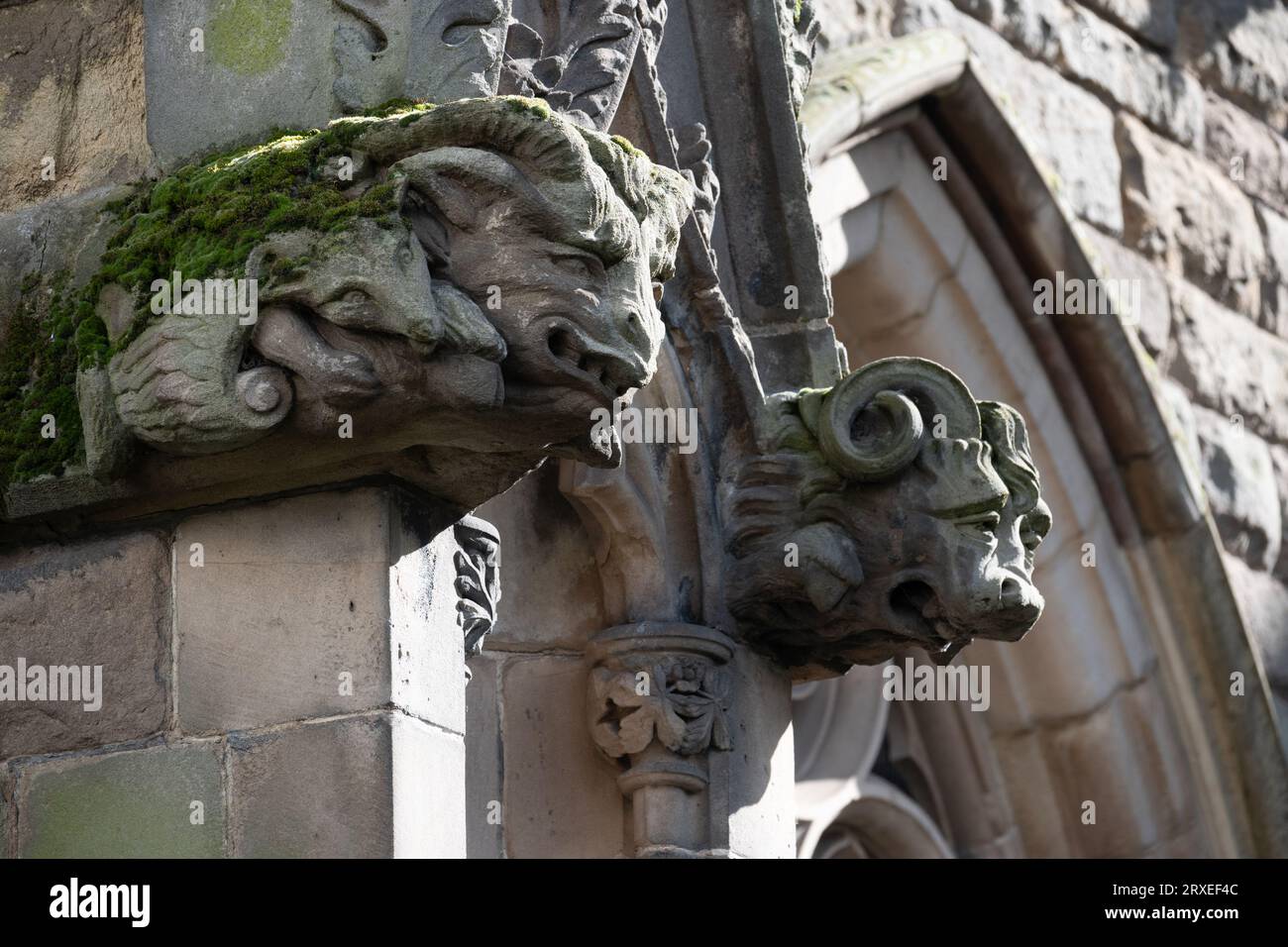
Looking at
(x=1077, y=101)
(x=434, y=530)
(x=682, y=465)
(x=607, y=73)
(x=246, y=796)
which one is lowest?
(x=246, y=796)

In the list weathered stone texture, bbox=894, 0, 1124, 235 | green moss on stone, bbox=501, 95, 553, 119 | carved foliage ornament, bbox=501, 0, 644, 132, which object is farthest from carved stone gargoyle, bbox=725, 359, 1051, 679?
weathered stone texture, bbox=894, 0, 1124, 235

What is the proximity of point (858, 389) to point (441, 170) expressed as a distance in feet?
3.11

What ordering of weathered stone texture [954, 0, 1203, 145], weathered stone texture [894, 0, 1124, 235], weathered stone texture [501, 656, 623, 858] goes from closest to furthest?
weathered stone texture [501, 656, 623, 858] → weathered stone texture [894, 0, 1124, 235] → weathered stone texture [954, 0, 1203, 145]

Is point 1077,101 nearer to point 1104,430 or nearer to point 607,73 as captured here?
point 1104,430

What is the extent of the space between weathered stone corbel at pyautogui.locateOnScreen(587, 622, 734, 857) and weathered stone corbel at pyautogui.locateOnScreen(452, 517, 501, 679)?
1.57ft

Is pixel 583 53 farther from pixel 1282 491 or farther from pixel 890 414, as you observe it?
pixel 1282 491

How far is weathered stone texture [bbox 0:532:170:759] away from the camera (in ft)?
9.20

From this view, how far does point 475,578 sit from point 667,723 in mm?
544

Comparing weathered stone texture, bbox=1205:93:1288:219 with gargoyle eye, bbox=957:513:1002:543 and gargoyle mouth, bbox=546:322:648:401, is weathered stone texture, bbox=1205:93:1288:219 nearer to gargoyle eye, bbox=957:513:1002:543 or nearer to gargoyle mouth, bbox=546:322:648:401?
gargoyle eye, bbox=957:513:1002:543

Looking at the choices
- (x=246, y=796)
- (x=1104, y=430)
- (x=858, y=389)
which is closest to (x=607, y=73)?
(x=858, y=389)

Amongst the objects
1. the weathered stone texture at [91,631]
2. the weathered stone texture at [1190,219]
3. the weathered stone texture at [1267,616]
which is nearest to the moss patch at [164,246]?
the weathered stone texture at [91,631]

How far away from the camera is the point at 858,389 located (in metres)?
3.41

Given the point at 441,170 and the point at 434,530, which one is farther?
the point at 434,530

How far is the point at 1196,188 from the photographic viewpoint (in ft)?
20.3
